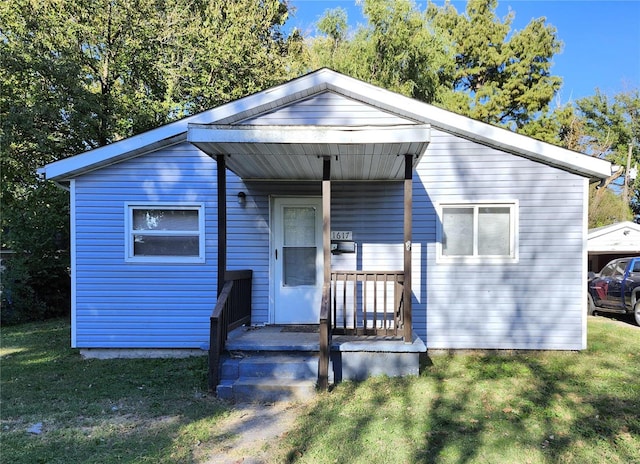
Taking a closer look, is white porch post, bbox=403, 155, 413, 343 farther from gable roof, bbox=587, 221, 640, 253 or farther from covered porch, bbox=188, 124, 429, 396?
gable roof, bbox=587, 221, 640, 253

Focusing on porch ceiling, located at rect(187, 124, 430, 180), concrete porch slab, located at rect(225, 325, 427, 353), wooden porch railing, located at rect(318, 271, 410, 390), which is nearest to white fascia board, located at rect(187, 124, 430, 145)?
porch ceiling, located at rect(187, 124, 430, 180)

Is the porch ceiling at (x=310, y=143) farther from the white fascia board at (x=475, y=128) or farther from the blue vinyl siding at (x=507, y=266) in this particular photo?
the blue vinyl siding at (x=507, y=266)

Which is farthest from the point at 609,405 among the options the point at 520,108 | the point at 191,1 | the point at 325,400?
the point at 520,108

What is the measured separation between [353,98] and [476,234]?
2647 mm

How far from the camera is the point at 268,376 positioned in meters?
4.54

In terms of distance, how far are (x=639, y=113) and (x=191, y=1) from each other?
92.8 feet

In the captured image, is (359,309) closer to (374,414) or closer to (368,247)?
(368,247)

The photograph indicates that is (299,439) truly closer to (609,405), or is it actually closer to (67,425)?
(67,425)

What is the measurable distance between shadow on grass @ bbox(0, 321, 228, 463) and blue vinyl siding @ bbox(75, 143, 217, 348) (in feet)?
1.32

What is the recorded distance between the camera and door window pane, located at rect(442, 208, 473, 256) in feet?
20.2

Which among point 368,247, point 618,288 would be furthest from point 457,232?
point 618,288

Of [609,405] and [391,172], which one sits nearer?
[609,405]

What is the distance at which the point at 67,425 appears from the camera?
12.3ft

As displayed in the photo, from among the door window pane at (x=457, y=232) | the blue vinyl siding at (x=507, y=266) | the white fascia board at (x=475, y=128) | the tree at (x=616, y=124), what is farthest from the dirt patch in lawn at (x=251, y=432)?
the tree at (x=616, y=124)
